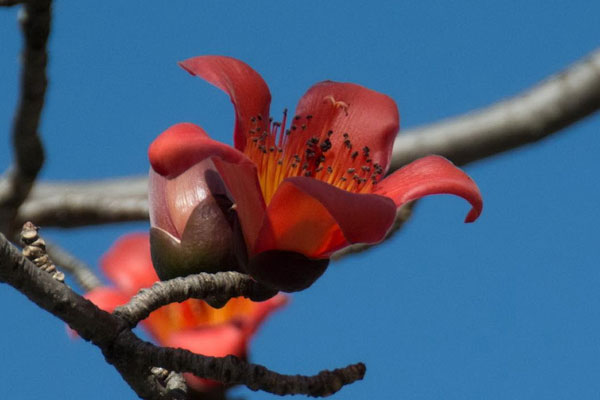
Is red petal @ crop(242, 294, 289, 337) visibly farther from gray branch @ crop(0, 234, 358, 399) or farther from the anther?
gray branch @ crop(0, 234, 358, 399)

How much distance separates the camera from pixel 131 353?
1.18m

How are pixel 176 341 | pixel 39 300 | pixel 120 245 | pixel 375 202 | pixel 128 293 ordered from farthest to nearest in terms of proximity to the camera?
1. pixel 120 245
2. pixel 128 293
3. pixel 176 341
4. pixel 375 202
5. pixel 39 300

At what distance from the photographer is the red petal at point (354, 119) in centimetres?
164

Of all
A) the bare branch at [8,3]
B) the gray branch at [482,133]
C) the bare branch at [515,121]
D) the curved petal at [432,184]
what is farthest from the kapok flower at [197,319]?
the bare branch at [515,121]

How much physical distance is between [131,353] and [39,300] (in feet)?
0.44

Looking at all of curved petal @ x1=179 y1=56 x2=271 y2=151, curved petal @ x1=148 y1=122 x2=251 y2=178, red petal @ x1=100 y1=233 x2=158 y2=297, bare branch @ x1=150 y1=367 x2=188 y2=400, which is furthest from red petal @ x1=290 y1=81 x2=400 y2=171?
red petal @ x1=100 y1=233 x2=158 y2=297

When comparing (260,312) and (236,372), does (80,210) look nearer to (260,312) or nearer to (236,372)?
(260,312)

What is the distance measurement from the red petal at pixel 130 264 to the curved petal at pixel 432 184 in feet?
2.25

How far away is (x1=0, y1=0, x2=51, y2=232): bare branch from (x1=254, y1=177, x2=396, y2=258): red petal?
48 centimetres

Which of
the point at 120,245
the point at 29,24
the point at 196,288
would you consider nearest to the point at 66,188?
the point at 120,245

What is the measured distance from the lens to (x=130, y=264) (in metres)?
2.08

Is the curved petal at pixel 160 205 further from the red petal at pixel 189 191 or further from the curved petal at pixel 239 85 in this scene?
the curved petal at pixel 239 85

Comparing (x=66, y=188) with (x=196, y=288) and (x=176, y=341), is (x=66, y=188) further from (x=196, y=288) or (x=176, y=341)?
(x=196, y=288)

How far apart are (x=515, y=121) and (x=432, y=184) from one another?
3.42 feet
